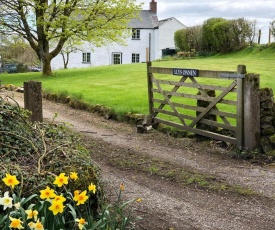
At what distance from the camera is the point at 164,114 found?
10664 millimetres

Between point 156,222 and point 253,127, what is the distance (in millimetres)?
3554

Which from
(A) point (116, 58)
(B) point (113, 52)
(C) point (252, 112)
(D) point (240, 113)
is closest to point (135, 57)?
(A) point (116, 58)

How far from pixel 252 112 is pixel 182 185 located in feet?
7.51

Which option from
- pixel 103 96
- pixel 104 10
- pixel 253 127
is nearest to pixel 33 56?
pixel 104 10

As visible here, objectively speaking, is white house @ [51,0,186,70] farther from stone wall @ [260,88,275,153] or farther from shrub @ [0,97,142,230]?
shrub @ [0,97,142,230]

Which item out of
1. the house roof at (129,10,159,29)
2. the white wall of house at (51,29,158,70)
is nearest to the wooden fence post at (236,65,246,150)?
the white wall of house at (51,29,158,70)

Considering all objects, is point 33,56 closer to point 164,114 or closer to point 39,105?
point 164,114

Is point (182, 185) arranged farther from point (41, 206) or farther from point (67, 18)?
point (67, 18)

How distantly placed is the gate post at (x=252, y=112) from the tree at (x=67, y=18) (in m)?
17.1

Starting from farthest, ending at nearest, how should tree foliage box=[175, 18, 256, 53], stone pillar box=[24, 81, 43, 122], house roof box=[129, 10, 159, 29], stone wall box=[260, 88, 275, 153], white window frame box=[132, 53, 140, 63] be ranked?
white window frame box=[132, 53, 140, 63]
house roof box=[129, 10, 159, 29]
tree foliage box=[175, 18, 256, 53]
stone wall box=[260, 88, 275, 153]
stone pillar box=[24, 81, 43, 122]

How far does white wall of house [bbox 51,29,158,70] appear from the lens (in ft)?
158

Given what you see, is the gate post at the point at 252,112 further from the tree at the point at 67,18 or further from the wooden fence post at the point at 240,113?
the tree at the point at 67,18

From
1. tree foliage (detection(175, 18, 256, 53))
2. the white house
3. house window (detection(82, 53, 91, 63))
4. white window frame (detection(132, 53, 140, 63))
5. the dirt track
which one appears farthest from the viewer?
white window frame (detection(132, 53, 140, 63))

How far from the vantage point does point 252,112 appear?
7488 mm
